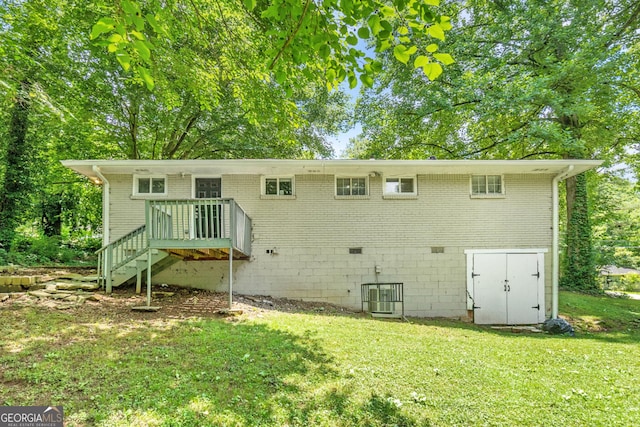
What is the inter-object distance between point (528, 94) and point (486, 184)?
3874 mm

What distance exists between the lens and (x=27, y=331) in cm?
433

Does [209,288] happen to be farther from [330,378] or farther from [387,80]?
[387,80]

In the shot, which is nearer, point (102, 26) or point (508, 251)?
point (102, 26)

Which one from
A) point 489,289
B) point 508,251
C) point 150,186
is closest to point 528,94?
point 508,251

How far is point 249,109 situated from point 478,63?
10482 mm

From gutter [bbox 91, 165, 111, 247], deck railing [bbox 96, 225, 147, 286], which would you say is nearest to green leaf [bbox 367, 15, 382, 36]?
deck railing [bbox 96, 225, 147, 286]

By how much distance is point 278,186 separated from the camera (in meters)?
8.48

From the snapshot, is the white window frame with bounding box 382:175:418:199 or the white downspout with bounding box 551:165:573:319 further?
the white window frame with bounding box 382:175:418:199

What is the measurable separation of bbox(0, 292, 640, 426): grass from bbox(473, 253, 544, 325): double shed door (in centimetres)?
276

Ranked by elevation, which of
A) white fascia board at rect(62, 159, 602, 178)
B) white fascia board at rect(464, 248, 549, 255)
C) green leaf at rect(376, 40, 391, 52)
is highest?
white fascia board at rect(62, 159, 602, 178)

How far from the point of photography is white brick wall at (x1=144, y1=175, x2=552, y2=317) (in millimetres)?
8312

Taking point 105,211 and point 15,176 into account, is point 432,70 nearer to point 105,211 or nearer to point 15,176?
point 105,211

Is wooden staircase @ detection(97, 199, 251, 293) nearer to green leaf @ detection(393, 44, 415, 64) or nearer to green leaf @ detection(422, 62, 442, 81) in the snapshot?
green leaf @ detection(393, 44, 415, 64)

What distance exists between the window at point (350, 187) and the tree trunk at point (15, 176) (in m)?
13.1
